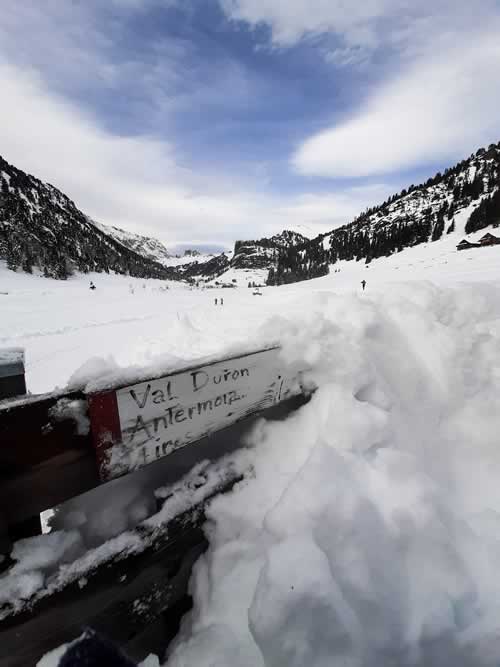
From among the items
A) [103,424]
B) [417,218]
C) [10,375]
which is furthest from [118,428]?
[417,218]

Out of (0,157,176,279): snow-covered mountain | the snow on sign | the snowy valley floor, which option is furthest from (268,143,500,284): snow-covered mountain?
the snow on sign

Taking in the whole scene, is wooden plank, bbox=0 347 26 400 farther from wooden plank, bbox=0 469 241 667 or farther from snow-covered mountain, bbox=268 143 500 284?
snow-covered mountain, bbox=268 143 500 284

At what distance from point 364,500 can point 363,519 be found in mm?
98

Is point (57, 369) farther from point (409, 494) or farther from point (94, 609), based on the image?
point (409, 494)

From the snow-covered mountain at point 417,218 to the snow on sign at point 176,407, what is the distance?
274ft

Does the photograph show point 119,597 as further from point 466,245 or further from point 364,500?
point 466,245

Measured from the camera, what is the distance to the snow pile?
1.34m

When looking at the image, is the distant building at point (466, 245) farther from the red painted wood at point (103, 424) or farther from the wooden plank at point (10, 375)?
the wooden plank at point (10, 375)

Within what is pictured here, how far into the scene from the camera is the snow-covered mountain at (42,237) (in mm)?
55500

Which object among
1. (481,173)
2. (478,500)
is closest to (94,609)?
(478,500)

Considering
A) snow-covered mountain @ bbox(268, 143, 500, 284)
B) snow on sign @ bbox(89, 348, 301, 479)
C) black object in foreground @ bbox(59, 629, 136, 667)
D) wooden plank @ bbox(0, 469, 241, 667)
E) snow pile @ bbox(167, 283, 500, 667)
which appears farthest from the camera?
snow-covered mountain @ bbox(268, 143, 500, 284)

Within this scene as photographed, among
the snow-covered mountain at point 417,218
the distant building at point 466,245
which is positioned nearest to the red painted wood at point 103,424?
the distant building at point 466,245

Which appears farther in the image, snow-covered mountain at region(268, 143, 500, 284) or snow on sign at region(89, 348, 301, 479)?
snow-covered mountain at region(268, 143, 500, 284)

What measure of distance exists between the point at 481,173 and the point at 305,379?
143 meters
